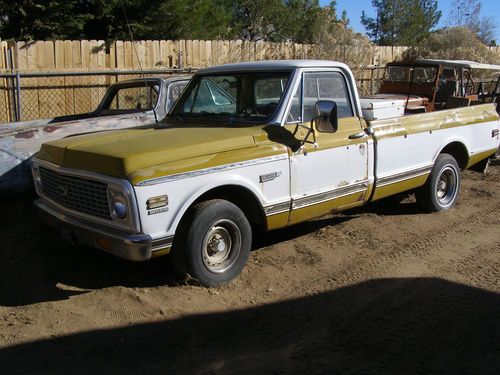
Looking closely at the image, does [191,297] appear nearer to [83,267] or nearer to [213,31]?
[83,267]

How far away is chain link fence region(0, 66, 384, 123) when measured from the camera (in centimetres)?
1059

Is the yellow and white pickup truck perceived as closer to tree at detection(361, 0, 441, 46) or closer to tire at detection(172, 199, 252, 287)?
tire at detection(172, 199, 252, 287)

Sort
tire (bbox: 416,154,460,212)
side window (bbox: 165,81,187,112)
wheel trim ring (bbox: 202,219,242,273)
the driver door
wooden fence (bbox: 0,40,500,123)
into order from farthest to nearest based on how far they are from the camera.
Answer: wooden fence (bbox: 0,40,500,123) → side window (bbox: 165,81,187,112) → tire (bbox: 416,154,460,212) → the driver door → wheel trim ring (bbox: 202,219,242,273)

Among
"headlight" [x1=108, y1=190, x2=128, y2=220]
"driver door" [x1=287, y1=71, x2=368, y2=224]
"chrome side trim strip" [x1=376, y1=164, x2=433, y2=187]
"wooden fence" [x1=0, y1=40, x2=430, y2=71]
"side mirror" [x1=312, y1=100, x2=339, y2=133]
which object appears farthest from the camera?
"wooden fence" [x1=0, y1=40, x2=430, y2=71]

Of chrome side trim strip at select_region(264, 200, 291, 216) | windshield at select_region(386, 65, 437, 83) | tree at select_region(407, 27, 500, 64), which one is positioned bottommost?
chrome side trim strip at select_region(264, 200, 291, 216)

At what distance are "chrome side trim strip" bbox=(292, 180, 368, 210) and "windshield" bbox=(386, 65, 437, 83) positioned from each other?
4553 mm

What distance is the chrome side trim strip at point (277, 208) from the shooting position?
505cm

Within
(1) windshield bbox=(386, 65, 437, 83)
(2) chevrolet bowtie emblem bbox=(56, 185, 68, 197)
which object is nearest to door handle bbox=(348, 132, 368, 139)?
(2) chevrolet bowtie emblem bbox=(56, 185, 68, 197)

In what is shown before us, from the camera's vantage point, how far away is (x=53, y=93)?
1130 centimetres

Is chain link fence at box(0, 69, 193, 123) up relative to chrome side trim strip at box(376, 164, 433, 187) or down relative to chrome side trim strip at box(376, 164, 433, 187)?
up

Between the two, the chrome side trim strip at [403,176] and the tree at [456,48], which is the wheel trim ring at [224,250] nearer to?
the chrome side trim strip at [403,176]

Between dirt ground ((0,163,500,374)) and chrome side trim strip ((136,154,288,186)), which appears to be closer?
dirt ground ((0,163,500,374))

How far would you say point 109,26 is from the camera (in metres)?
14.8

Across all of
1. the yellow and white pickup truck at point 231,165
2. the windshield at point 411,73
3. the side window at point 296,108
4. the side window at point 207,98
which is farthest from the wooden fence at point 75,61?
the side window at point 296,108
